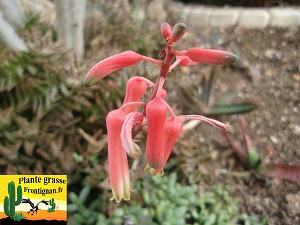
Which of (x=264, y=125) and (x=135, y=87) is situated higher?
(x=135, y=87)

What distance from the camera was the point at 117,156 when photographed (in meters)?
0.90

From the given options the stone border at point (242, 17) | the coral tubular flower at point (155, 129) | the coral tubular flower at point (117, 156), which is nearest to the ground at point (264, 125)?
the stone border at point (242, 17)

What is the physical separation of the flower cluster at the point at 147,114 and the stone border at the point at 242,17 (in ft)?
7.95

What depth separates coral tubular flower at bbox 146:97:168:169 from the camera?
31.4 inches

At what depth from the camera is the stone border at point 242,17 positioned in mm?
3252

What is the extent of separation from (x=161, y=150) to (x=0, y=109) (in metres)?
1.19

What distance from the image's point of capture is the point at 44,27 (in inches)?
95.7

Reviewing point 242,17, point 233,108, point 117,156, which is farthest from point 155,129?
point 242,17

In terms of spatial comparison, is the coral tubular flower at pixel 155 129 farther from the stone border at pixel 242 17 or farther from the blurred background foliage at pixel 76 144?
the stone border at pixel 242 17

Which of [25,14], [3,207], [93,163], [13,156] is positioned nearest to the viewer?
[3,207]

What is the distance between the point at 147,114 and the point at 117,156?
15 centimetres

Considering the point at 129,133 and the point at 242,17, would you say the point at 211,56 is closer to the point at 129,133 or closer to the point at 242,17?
the point at 129,133

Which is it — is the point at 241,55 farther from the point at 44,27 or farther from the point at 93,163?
the point at 93,163

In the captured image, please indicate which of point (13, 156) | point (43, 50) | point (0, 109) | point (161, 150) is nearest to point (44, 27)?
point (43, 50)
